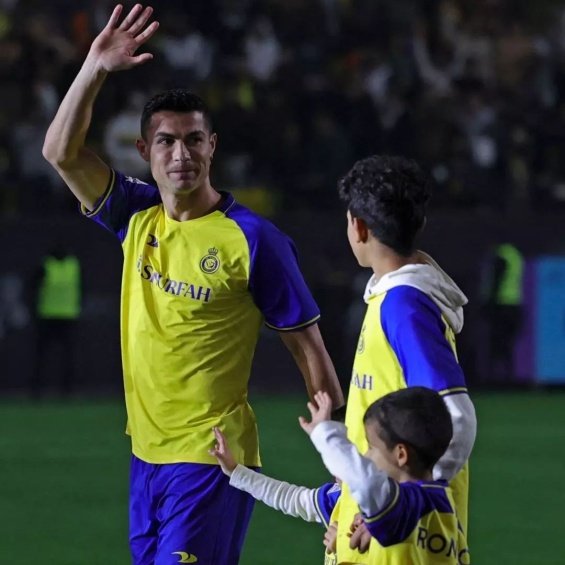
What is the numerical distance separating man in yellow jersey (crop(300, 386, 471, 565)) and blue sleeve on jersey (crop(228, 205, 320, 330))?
4.56 feet

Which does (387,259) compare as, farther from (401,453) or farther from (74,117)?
(74,117)

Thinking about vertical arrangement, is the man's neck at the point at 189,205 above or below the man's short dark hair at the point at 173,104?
below

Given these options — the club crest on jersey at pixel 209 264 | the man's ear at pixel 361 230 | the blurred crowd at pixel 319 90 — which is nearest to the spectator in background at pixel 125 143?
the blurred crowd at pixel 319 90

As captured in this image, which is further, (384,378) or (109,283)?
(109,283)

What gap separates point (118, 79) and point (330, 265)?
3558mm

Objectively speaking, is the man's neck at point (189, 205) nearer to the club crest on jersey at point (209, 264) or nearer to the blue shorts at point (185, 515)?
the club crest on jersey at point (209, 264)

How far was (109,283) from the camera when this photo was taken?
16734 mm

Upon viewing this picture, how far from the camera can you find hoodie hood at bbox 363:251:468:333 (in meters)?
4.39

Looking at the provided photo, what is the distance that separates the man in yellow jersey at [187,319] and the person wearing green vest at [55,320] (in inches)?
433

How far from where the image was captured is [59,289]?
654 inches

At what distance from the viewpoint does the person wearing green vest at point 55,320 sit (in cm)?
1656

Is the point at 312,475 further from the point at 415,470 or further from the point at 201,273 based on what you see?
the point at 415,470

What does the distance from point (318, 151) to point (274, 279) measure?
41.7 ft

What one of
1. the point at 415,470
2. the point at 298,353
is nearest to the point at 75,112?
the point at 298,353
